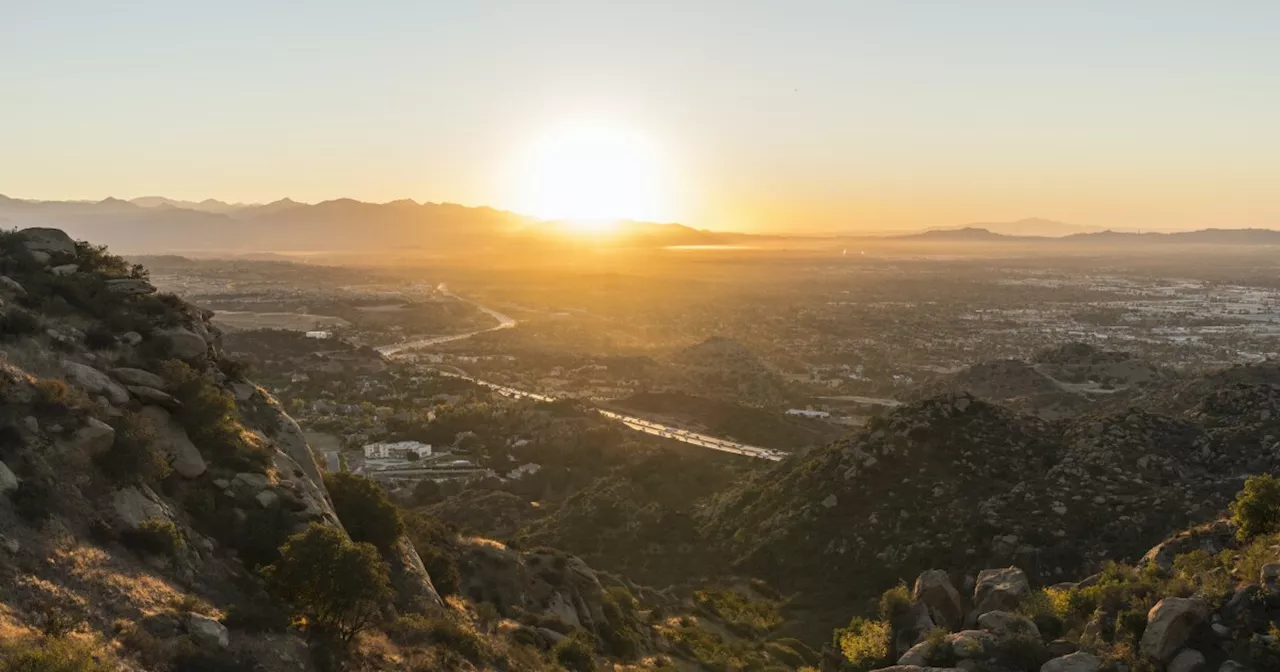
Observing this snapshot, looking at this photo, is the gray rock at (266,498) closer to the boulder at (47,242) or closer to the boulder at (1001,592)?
the boulder at (47,242)

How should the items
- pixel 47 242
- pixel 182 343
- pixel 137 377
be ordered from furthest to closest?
pixel 47 242 → pixel 182 343 → pixel 137 377

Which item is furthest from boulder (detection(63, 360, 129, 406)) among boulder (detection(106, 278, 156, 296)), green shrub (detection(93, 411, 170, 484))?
boulder (detection(106, 278, 156, 296))

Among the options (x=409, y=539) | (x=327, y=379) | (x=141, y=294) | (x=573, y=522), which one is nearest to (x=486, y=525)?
(x=573, y=522)

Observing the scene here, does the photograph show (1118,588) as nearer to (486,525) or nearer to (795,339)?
(486,525)

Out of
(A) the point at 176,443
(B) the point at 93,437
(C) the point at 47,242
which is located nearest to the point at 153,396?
(A) the point at 176,443

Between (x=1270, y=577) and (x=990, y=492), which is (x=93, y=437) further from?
(x=990, y=492)

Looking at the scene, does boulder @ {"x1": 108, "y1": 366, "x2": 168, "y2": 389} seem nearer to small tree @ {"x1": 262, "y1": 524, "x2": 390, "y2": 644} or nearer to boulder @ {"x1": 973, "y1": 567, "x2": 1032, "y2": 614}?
small tree @ {"x1": 262, "y1": 524, "x2": 390, "y2": 644}
